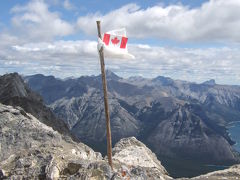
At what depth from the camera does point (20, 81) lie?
138875 mm

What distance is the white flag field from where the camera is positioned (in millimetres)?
27922

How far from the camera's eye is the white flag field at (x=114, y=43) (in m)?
27.9

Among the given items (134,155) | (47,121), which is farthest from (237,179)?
(47,121)

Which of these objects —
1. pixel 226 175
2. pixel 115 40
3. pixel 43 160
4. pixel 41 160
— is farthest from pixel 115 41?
pixel 226 175

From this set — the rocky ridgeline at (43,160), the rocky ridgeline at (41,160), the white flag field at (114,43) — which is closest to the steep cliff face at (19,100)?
the rocky ridgeline at (43,160)

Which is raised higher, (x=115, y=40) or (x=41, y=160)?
(x=115, y=40)

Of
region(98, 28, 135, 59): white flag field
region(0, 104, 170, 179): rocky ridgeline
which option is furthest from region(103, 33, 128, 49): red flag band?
region(0, 104, 170, 179): rocky ridgeline

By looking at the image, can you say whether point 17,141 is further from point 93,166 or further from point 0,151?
point 93,166

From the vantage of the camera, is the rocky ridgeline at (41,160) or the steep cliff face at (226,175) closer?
the rocky ridgeline at (41,160)

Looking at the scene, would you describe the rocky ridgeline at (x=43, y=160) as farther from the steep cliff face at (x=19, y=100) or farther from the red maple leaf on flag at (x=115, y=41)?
the steep cliff face at (x=19, y=100)

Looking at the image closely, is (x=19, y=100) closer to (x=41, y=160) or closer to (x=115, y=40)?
(x=41, y=160)

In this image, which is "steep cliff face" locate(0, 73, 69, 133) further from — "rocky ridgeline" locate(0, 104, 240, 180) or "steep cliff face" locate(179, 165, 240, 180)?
"steep cliff face" locate(179, 165, 240, 180)

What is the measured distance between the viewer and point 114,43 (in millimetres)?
28141

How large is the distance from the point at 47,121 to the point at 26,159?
93.4 m
